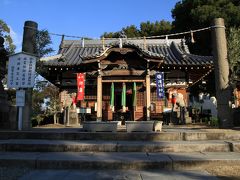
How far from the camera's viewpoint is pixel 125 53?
51.8ft

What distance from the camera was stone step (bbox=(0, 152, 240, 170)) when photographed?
→ 5676mm

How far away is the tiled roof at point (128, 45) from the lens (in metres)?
15.5

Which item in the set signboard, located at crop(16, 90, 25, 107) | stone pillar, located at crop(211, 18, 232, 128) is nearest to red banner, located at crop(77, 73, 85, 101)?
signboard, located at crop(16, 90, 25, 107)

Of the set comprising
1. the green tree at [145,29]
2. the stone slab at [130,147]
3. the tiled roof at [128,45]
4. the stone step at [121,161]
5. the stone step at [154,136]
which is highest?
the green tree at [145,29]

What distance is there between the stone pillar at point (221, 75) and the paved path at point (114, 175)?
4.27 meters

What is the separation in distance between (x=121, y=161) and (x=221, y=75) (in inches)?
212

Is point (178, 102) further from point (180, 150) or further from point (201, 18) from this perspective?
point (201, 18)

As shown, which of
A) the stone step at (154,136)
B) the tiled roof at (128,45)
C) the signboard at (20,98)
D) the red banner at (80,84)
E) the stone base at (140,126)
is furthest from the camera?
the red banner at (80,84)

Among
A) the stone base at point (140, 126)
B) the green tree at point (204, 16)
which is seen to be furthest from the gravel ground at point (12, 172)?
the green tree at point (204, 16)

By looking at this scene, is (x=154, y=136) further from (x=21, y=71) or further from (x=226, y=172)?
(x=21, y=71)

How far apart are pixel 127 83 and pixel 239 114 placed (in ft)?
21.6

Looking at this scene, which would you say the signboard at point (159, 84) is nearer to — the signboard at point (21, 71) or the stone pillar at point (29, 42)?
the stone pillar at point (29, 42)

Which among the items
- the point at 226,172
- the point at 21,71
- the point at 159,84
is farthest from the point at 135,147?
the point at 159,84

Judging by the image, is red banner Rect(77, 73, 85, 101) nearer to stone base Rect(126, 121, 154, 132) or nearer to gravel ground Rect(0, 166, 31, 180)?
stone base Rect(126, 121, 154, 132)
